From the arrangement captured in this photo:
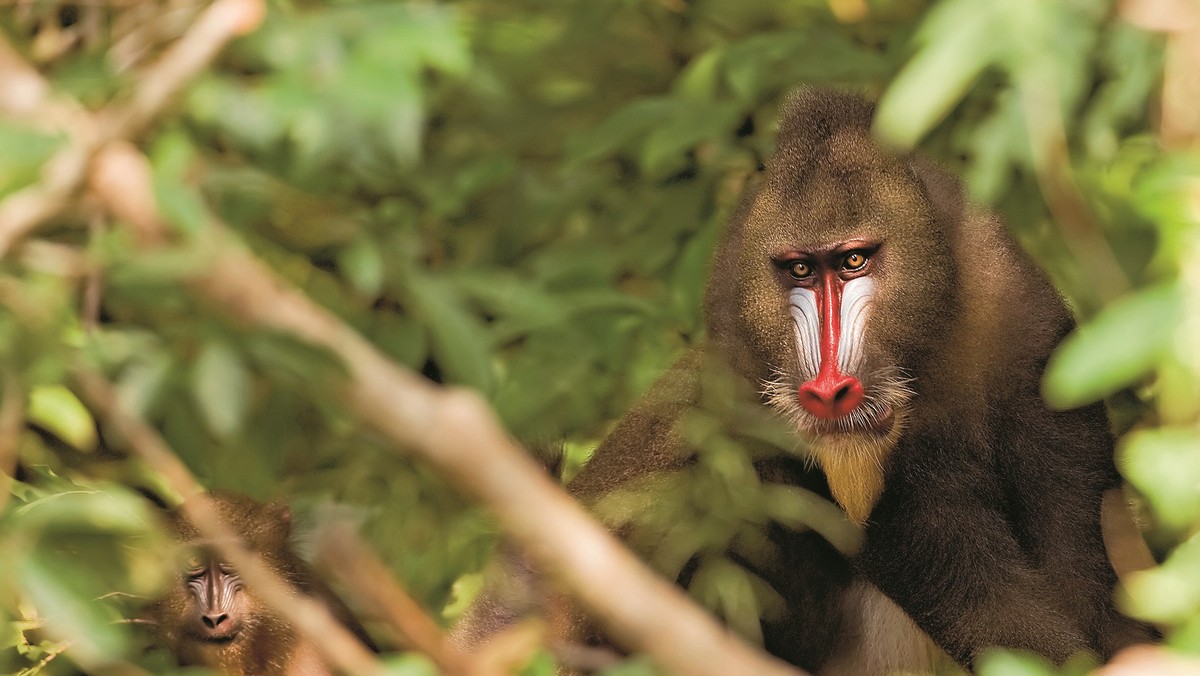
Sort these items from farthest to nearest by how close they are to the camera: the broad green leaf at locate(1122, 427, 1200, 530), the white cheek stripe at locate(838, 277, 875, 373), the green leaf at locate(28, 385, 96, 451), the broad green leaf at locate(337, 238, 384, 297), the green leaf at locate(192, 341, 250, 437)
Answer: the broad green leaf at locate(337, 238, 384, 297)
the green leaf at locate(28, 385, 96, 451)
the white cheek stripe at locate(838, 277, 875, 373)
the green leaf at locate(192, 341, 250, 437)
the broad green leaf at locate(1122, 427, 1200, 530)

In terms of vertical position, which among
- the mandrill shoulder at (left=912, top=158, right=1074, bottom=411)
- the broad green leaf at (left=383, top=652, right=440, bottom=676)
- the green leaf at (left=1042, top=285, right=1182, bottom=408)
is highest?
the green leaf at (left=1042, top=285, right=1182, bottom=408)

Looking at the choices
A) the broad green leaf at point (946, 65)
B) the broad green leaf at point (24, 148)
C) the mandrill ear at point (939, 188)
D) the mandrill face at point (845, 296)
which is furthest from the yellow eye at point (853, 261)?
the broad green leaf at point (24, 148)

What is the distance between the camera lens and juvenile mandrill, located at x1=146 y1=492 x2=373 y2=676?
4090mm

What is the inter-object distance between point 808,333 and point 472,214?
5.39 ft

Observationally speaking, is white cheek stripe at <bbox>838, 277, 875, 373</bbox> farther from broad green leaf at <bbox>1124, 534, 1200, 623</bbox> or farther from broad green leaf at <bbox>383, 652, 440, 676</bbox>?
broad green leaf at <bbox>1124, 534, 1200, 623</bbox>

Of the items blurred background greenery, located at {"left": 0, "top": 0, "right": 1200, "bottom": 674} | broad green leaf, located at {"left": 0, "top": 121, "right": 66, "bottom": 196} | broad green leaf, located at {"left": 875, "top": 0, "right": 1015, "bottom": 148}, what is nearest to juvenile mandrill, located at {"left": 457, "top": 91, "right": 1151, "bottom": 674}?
blurred background greenery, located at {"left": 0, "top": 0, "right": 1200, "bottom": 674}

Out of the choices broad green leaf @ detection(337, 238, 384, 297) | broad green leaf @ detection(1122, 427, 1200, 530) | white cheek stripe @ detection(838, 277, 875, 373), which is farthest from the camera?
broad green leaf @ detection(337, 238, 384, 297)

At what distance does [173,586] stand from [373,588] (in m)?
3.17

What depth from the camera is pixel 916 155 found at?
3.13 m

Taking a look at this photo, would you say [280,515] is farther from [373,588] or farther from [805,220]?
[373,588]

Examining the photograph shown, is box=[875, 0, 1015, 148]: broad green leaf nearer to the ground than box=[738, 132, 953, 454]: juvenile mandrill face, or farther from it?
farther from it

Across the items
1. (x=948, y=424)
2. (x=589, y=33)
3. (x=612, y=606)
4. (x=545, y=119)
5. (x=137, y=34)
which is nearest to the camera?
(x=612, y=606)

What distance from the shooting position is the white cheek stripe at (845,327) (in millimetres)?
2859

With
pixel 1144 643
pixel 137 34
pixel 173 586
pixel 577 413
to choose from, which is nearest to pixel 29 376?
pixel 137 34
